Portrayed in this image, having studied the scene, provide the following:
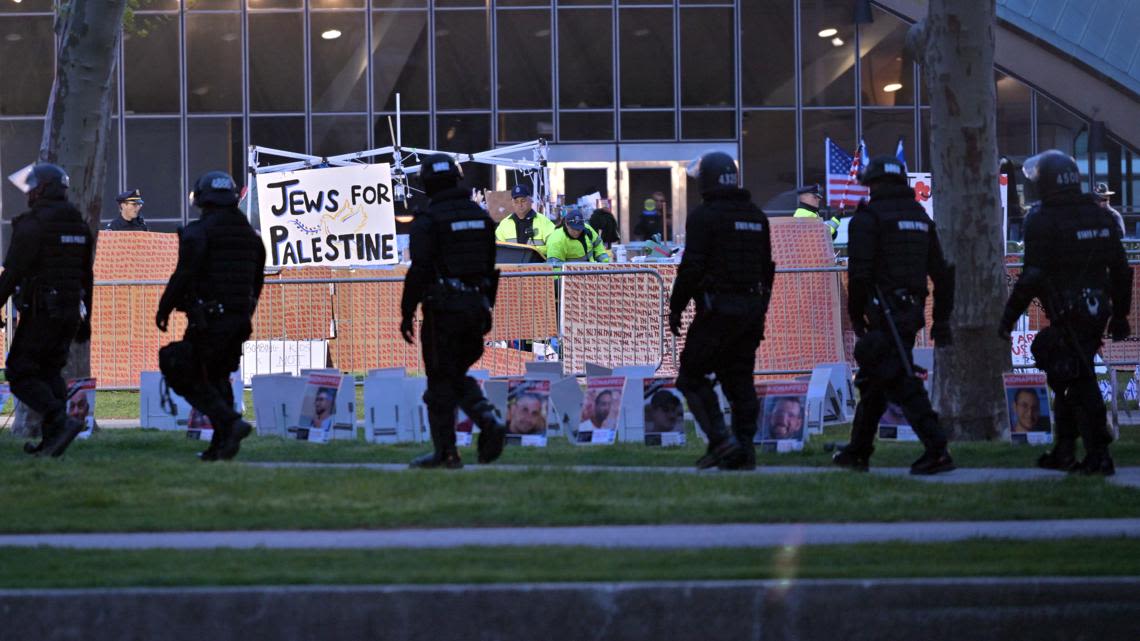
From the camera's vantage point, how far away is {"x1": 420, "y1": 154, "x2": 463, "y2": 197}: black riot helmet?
10.6m

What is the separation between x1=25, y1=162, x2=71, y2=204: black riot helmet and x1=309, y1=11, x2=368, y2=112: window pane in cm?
2549

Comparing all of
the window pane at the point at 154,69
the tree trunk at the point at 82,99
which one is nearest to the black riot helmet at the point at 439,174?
the tree trunk at the point at 82,99

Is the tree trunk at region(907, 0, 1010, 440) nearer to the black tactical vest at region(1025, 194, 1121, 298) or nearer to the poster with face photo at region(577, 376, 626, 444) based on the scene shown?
the black tactical vest at region(1025, 194, 1121, 298)

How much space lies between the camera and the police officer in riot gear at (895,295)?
33.8 ft

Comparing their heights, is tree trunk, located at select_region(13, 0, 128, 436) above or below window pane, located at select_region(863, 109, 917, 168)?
below

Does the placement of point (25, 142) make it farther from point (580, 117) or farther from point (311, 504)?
point (311, 504)

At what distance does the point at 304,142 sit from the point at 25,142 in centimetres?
568

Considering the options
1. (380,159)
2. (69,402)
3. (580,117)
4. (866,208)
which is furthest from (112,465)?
(580,117)

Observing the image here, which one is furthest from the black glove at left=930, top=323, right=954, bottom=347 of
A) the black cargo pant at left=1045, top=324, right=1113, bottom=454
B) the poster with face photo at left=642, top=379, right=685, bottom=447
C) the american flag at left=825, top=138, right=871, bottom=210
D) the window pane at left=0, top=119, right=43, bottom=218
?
the window pane at left=0, top=119, right=43, bottom=218

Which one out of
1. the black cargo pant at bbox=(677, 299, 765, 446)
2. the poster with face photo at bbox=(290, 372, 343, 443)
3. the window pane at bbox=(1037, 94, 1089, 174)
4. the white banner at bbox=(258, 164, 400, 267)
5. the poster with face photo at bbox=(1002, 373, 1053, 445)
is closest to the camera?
the black cargo pant at bbox=(677, 299, 765, 446)

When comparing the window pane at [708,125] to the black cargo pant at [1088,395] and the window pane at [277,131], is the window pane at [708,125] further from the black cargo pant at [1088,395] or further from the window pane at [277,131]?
the black cargo pant at [1088,395]

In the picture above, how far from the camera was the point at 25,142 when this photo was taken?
3688 centimetres

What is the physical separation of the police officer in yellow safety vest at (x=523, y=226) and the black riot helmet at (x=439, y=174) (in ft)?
32.1

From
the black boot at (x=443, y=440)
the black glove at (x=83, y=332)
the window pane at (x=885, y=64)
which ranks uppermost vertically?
the window pane at (x=885, y=64)
